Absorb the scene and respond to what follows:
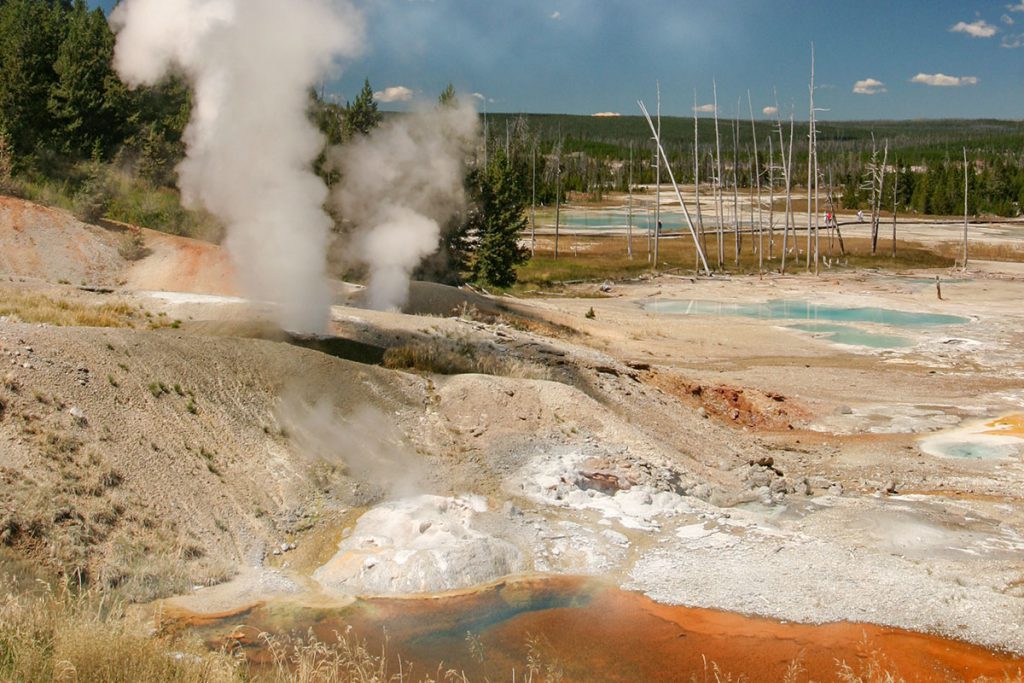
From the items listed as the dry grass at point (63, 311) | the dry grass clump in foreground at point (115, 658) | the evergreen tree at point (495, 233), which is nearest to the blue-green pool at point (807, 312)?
the evergreen tree at point (495, 233)

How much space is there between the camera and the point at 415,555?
10875 mm

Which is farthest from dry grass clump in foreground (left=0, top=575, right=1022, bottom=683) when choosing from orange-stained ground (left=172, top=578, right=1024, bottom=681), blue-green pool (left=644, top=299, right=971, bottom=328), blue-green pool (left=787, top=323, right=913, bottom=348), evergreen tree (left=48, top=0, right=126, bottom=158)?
evergreen tree (left=48, top=0, right=126, bottom=158)

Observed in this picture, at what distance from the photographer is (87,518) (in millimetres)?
10273

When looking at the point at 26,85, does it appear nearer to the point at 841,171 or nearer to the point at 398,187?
the point at 398,187

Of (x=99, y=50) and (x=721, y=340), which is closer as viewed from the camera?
(x=721, y=340)

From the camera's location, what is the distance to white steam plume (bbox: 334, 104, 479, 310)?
24594 millimetres

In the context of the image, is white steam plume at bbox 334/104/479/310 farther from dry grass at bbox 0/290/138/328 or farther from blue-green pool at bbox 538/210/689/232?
blue-green pool at bbox 538/210/689/232

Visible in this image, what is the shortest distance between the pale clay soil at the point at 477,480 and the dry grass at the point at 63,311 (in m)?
1.22

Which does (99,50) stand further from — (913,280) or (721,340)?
(913,280)

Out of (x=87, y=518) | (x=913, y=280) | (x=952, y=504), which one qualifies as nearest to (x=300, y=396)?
(x=87, y=518)

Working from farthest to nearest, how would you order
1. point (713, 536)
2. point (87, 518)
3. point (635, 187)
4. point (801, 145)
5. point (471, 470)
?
point (801, 145)
point (635, 187)
point (471, 470)
point (713, 536)
point (87, 518)

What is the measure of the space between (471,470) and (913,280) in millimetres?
46125

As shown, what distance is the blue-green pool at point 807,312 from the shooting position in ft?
123

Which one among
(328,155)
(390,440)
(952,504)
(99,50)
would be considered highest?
(99,50)
